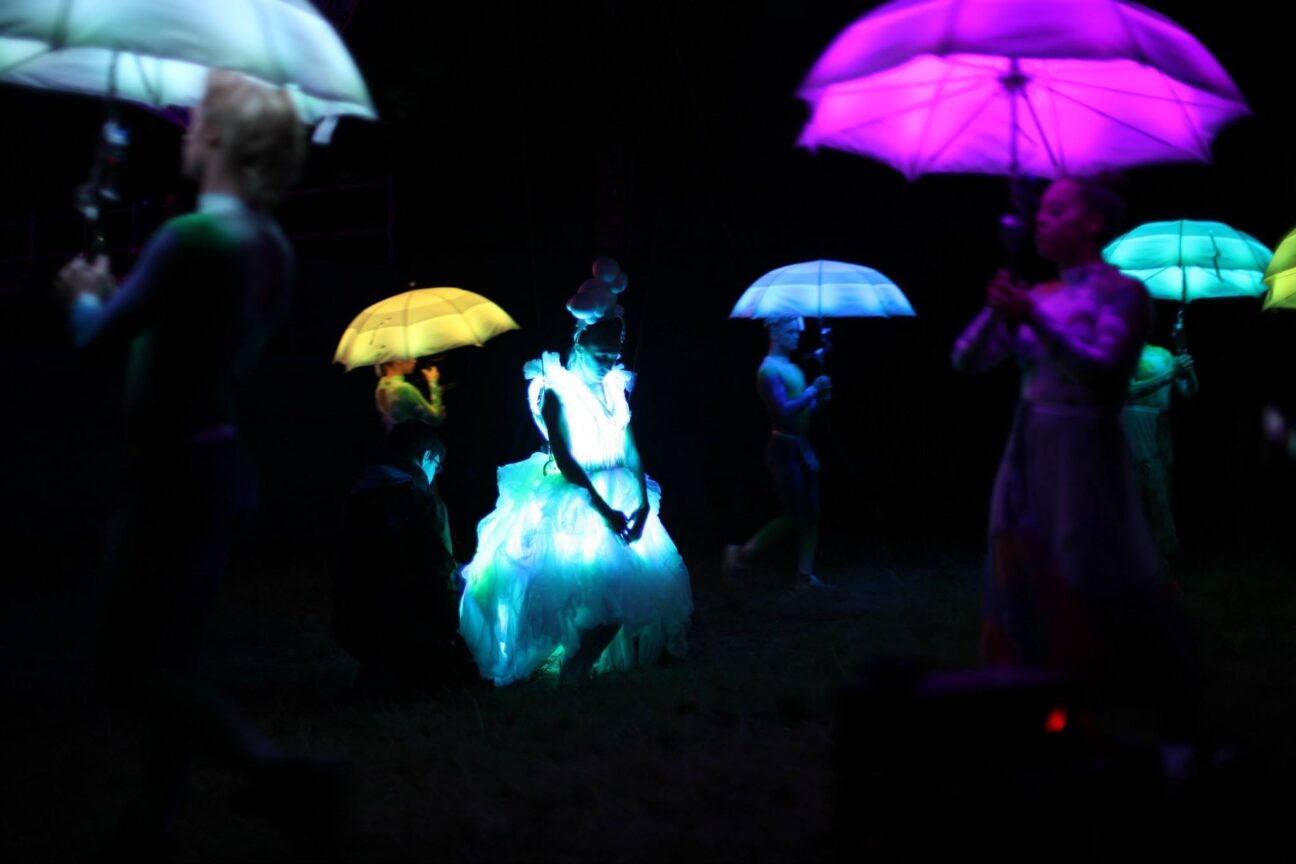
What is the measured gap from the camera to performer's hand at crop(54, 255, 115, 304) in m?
2.86

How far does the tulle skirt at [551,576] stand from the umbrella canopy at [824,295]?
289cm

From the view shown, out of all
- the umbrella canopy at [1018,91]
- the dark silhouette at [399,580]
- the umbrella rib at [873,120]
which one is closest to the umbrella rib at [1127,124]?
the umbrella canopy at [1018,91]

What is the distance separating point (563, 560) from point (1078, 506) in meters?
2.79

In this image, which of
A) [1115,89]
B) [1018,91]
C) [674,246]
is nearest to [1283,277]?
[1115,89]

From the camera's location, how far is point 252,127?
2.89m

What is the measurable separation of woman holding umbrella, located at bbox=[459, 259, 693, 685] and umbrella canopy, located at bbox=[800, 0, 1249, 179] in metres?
1.67

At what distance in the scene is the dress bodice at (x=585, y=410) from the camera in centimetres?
586

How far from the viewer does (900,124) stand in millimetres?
4957

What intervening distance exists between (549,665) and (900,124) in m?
3.03

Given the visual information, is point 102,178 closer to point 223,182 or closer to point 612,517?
point 223,182

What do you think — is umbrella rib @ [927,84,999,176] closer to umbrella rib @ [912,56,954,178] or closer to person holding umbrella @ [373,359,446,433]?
umbrella rib @ [912,56,954,178]

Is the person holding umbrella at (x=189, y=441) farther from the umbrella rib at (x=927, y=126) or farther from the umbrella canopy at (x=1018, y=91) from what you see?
the umbrella rib at (x=927, y=126)

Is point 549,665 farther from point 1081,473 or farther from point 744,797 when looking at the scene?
point 1081,473

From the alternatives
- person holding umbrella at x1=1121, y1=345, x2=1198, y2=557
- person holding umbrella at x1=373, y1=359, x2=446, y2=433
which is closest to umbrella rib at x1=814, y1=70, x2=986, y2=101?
→ person holding umbrella at x1=373, y1=359, x2=446, y2=433
